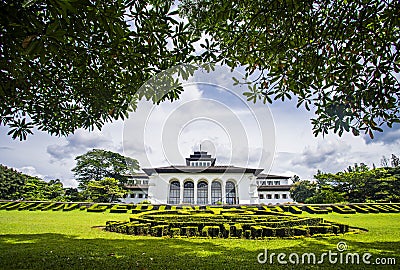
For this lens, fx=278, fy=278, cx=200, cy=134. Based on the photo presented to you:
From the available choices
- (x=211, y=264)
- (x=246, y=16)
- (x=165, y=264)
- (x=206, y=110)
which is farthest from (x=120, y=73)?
(x=211, y=264)

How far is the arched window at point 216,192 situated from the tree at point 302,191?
12578 mm

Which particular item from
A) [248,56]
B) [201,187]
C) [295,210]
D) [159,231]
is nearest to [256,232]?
[159,231]

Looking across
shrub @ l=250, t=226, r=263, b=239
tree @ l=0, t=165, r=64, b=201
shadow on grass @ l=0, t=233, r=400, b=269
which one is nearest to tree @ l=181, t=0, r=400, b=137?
shadow on grass @ l=0, t=233, r=400, b=269

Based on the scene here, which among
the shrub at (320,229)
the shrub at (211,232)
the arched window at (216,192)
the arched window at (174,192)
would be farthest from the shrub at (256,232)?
the arched window at (174,192)

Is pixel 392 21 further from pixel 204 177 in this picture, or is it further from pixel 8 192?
pixel 8 192

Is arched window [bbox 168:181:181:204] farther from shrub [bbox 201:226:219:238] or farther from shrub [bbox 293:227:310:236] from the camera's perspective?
shrub [bbox 293:227:310:236]

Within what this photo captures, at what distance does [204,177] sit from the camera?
39.8 metres

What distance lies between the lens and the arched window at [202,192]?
131 ft

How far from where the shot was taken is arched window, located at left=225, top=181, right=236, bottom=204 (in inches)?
1609

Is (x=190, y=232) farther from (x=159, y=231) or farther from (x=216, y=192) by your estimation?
(x=216, y=192)

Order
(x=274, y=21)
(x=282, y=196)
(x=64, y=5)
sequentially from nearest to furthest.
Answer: (x=64, y=5)
(x=274, y=21)
(x=282, y=196)

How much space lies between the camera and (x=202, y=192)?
4050 centimetres

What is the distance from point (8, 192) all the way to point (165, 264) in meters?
40.3

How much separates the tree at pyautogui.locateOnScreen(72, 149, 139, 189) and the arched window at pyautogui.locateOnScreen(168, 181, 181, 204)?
7.59 metres
